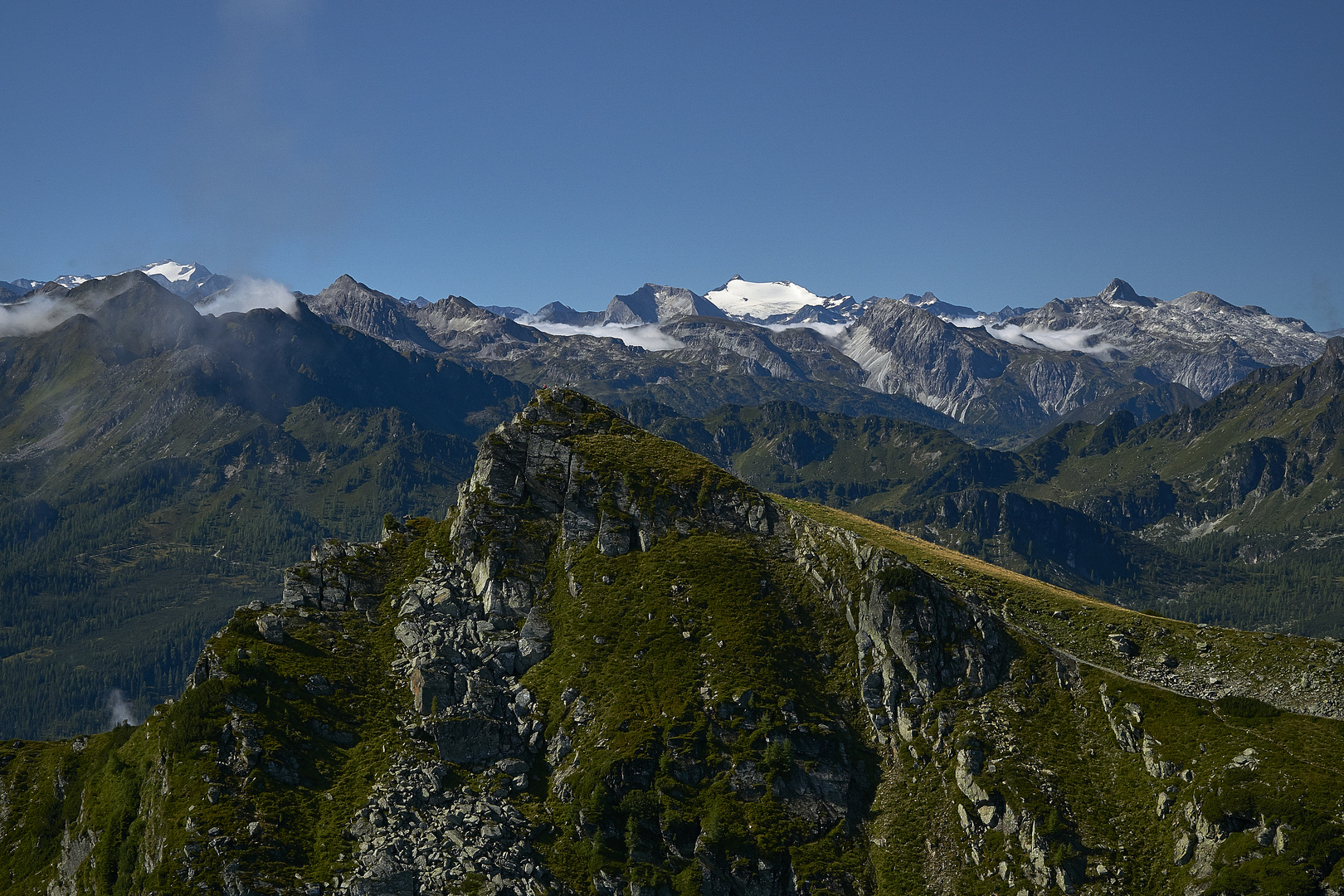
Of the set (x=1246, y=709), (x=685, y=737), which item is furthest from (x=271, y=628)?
(x=1246, y=709)

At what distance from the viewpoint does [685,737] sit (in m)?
119

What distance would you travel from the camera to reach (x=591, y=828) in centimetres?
11125

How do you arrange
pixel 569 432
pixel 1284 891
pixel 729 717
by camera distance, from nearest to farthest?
pixel 1284 891, pixel 729 717, pixel 569 432

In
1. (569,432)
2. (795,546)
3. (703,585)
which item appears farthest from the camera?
(569,432)

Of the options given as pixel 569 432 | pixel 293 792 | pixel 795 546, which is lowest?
pixel 293 792

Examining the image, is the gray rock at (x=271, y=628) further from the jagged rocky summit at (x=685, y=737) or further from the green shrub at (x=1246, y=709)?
the green shrub at (x=1246, y=709)

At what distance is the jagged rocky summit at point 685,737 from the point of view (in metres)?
104

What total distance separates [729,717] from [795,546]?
36.6 m

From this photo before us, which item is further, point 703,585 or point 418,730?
point 703,585

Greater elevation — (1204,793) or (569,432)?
(569,432)

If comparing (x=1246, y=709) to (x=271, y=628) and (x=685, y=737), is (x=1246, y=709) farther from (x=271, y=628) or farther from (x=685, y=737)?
(x=271, y=628)

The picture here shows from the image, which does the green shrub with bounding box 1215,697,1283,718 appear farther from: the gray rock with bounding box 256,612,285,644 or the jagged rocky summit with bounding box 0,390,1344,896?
the gray rock with bounding box 256,612,285,644

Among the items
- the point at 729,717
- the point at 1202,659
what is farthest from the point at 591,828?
the point at 1202,659

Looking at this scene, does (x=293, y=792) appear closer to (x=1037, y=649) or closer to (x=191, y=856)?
(x=191, y=856)
